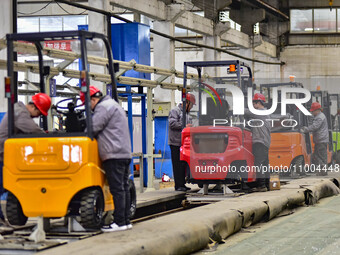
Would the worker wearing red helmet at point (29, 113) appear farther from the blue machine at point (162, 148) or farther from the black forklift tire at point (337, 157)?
the black forklift tire at point (337, 157)

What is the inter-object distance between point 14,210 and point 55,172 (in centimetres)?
72

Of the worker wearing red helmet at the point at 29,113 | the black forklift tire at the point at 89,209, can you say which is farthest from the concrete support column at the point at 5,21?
the black forklift tire at the point at 89,209

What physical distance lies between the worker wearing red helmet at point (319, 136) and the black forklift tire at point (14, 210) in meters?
13.2

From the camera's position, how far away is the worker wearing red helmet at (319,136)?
2105 cm

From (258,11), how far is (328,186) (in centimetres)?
1728

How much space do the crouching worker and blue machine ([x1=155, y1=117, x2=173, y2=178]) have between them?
12.0 metres

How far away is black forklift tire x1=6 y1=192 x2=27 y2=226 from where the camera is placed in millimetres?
8922

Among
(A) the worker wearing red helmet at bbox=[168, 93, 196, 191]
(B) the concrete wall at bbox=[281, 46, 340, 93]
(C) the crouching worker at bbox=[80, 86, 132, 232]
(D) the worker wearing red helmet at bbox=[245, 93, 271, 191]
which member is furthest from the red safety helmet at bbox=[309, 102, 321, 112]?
(B) the concrete wall at bbox=[281, 46, 340, 93]

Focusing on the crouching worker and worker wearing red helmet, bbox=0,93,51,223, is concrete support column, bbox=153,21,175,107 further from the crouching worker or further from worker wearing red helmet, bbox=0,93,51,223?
the crouching worker

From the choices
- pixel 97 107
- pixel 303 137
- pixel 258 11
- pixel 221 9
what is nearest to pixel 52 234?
pixel 97 107

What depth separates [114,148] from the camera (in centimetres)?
886

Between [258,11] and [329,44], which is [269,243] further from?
[329,44]

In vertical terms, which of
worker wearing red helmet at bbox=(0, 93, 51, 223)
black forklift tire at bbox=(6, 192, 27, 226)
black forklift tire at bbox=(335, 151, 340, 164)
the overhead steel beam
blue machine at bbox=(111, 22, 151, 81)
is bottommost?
black forklift tire at bbox=(335, 151, 340, 164)

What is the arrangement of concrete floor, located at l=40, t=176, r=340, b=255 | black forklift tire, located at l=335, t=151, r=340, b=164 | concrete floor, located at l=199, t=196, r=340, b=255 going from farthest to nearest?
black forklift tire, located at l=335, t=151, r=340, b=164
concrete floor, located at l=199, t=196, r=340, b=255
concrete floor, located at l=40, t=176, r=340, b=255
